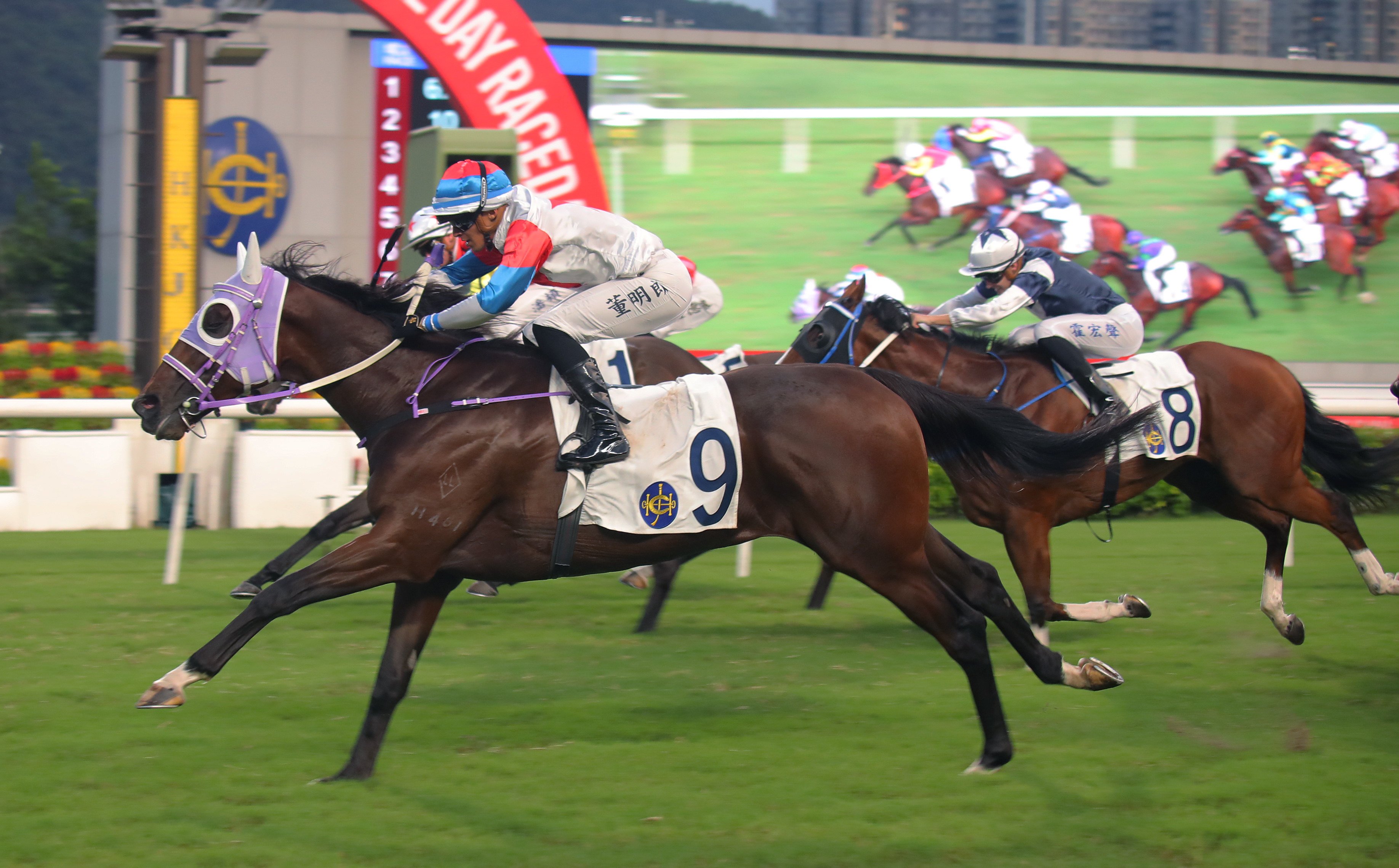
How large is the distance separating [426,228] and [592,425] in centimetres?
227

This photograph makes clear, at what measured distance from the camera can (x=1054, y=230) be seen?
1973cm

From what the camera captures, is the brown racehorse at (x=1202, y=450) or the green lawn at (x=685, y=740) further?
the brown racehorse at (x=1202, y=450)

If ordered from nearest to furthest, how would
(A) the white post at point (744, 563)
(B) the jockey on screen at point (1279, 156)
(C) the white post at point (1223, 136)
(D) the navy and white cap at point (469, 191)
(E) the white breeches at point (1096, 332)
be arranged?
(D) the navy and white cap at point (469, 191) < (E) the white breeches at point (1096, 332) < (A) the white post at point (744, 563) < (B) the jockey on screen at point (1279, 156) < (C) the white post at point (1223, 136)

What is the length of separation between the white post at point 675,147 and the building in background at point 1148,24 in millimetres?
10679

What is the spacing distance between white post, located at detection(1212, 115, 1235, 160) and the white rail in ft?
0.26

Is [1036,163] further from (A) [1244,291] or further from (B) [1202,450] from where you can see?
(B) [1202,450]

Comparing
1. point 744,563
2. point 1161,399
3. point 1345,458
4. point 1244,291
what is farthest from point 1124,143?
point 1161,399

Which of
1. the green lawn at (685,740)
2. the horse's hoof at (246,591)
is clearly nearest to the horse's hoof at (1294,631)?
the green lawn at (685,740)

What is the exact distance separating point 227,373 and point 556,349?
1.06 meters

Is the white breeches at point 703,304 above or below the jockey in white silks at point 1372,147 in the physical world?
below

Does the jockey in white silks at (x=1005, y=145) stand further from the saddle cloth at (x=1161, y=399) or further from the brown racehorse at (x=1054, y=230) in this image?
the saddle cloth at (x=1161, y=399)

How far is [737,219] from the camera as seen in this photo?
19484mm

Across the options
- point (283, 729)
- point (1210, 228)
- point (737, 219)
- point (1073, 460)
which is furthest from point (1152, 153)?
point (283, 729)

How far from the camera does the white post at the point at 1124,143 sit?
2062cm
